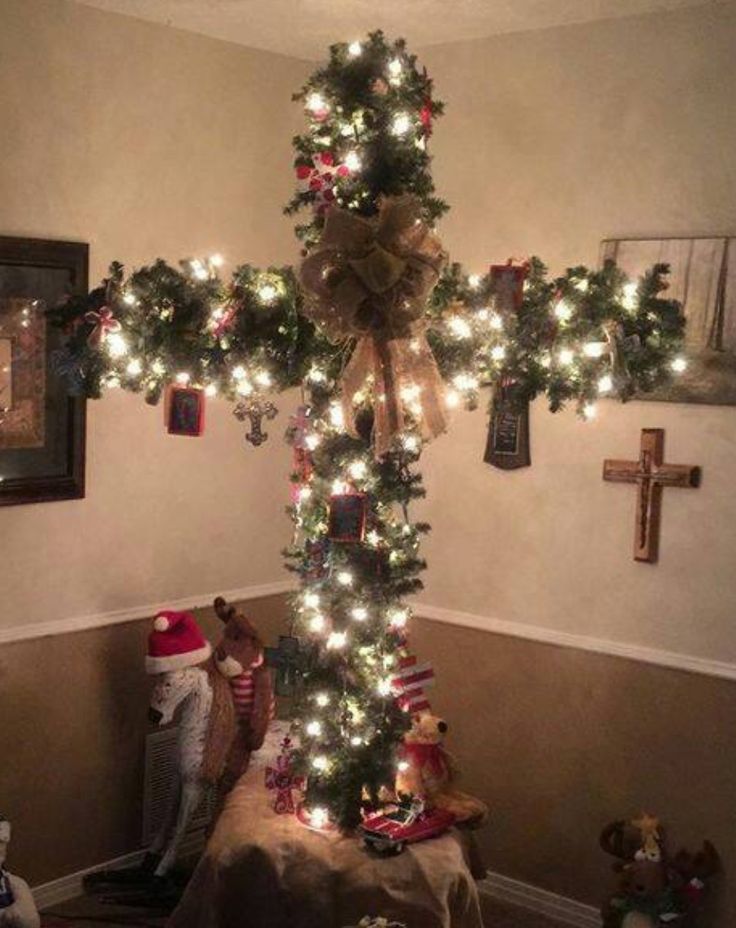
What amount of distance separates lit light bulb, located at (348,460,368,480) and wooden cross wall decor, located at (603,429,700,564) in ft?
3.18

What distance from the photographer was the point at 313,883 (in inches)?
125

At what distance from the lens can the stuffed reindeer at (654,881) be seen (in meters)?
3.60

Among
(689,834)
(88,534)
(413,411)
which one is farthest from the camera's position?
(88,534)

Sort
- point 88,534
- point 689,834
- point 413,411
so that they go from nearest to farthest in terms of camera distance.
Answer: point 413,411, point 689,834, point 88,534

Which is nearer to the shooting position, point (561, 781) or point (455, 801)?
point (455, 801)

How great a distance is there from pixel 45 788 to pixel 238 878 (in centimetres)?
89

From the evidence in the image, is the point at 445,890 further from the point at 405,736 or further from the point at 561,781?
the point at 561,781

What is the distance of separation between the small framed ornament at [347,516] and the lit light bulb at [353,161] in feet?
2.62

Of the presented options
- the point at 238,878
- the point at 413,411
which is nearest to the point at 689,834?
the point at 238,878

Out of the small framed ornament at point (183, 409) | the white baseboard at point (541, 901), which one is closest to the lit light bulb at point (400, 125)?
the small framed ornament at point (183, 409)

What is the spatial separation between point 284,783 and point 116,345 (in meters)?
1.30

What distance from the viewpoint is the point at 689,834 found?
370 cm

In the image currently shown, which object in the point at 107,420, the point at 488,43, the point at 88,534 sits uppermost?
the point at 488,43

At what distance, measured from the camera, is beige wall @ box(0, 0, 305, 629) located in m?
3.70
